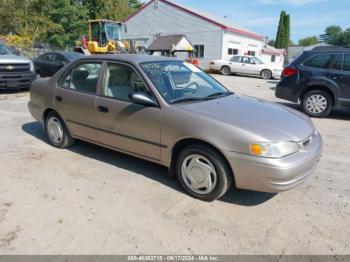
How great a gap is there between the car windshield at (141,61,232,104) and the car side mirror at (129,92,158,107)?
167 millimetres

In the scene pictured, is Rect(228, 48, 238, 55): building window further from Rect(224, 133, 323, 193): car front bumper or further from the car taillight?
Rect(224, 133, 323, 193): car front bumper

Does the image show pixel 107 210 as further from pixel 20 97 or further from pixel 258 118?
pixel 20 97

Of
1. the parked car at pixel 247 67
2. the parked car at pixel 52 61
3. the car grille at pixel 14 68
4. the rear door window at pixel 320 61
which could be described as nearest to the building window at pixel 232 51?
the parked car at pixel 247 67

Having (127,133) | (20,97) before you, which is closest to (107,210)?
(127,133)

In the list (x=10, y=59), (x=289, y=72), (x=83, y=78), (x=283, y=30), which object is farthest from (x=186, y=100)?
(x=283, y=30)

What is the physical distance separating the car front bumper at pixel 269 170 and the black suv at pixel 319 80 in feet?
17.2

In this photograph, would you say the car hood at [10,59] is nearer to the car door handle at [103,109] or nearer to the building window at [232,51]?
the car door handle at [103,109]

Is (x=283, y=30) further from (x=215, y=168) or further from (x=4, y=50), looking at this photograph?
(x=215, y=168)

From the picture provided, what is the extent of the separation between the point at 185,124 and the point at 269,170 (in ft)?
3.39

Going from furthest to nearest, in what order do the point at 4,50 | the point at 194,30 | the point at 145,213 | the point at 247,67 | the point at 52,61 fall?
the point at 194,30
the point at 247,67
the point at 52,61
the point at 4,50
the point at 145,213

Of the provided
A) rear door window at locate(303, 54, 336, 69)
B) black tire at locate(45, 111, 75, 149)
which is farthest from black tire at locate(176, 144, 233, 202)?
rear door window at locate(303, 54, 336, 69)

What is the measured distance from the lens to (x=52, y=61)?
15203mm

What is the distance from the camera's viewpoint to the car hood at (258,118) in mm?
3246

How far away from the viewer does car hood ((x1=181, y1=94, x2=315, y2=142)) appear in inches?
128
